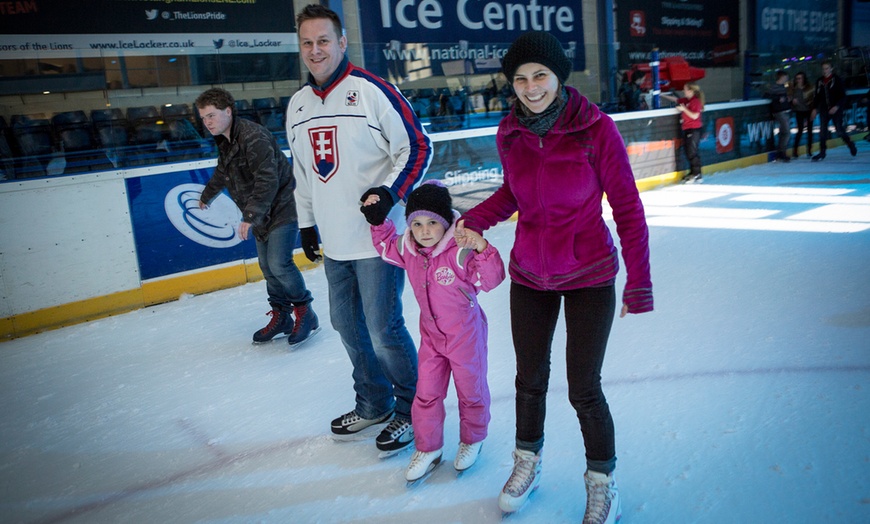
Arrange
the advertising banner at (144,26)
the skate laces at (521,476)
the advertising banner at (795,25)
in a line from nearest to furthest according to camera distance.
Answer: the skate laces at (521,476) < the advertising banner at (144,26) < the advertising banner at (795,25)

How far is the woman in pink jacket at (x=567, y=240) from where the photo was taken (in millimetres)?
1504

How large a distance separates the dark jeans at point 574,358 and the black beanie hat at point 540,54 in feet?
1.74

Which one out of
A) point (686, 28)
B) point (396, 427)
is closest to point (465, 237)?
point (396, 427)

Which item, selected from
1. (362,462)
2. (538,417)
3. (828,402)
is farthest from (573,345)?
(828,402)

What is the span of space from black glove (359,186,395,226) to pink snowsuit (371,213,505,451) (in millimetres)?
85

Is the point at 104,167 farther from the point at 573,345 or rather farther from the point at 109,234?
the point at 573,345

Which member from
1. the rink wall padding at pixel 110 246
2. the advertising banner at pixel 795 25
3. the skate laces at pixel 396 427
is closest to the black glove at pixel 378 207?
the skate laces at pixel 396 427

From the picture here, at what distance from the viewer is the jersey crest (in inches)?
78.2

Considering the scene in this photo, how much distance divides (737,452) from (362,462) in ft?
3.76

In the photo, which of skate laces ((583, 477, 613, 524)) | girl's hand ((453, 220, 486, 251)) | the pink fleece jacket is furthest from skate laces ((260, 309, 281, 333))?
skate laces ((583, 477, 613, 524))

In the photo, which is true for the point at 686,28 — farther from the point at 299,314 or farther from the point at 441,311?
the point at 441,311

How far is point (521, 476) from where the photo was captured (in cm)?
174

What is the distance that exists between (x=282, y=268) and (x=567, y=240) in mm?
2025

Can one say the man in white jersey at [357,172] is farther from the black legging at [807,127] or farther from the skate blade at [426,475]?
the black legging at [807,127]
